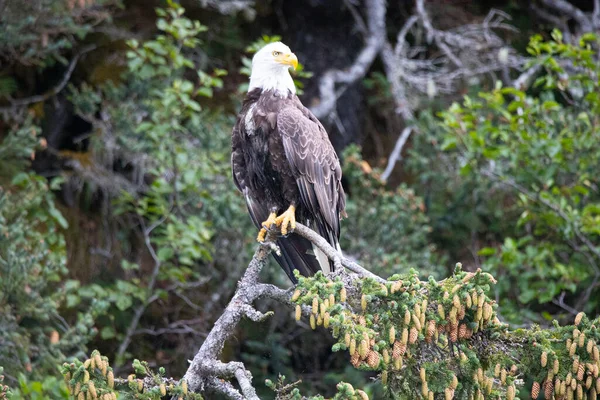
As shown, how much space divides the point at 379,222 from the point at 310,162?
2592mm

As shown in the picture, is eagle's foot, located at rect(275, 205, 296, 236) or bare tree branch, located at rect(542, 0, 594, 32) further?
bare tree branch, located at rect(542, 0, 594, 32)

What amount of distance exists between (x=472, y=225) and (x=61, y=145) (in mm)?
3953

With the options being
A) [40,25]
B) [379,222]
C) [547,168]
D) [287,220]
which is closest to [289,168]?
[287,220]

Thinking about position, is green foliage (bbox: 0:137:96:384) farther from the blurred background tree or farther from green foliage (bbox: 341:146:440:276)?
green foliage (bbox: 341:146:440:276)

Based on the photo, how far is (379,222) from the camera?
7152 millimetres

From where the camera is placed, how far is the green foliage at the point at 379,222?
277 inches

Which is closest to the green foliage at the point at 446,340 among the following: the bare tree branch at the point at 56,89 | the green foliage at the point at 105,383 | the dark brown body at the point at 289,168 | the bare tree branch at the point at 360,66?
the green foliage at the point at 105,383

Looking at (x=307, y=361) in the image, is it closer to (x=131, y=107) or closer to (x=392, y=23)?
(x=131, y=107)

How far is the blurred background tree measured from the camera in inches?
235

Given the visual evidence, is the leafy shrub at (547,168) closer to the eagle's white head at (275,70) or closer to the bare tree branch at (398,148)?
the bare tree branch at (398,148)

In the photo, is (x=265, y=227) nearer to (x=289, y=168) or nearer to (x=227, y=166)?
(x=289, y=168)

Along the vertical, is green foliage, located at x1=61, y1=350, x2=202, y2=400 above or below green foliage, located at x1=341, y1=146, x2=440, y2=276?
above

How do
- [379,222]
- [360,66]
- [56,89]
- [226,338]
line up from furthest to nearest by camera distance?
[360,66] → [56,89] → [379,222] → [226,338]

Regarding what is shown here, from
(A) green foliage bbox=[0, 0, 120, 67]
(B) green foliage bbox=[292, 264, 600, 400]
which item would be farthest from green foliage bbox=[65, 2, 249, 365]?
(B) green foliage bbox=[292, 264, 600, 400]
